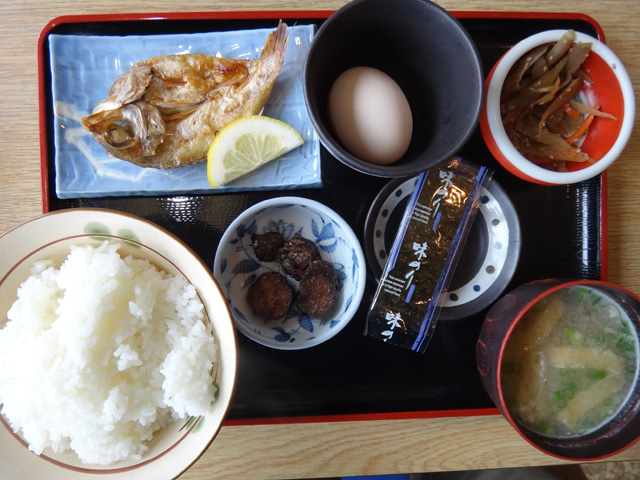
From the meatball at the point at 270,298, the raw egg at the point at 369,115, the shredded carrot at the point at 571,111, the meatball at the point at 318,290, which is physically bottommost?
the meatball at the point at 270,298

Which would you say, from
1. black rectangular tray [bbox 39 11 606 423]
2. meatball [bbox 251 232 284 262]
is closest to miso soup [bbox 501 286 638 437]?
black rectangular tray [bbox 39 11 606 423]

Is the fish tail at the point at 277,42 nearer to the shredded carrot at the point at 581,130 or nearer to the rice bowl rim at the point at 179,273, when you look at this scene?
the rice bowl rim at the point at 179,273

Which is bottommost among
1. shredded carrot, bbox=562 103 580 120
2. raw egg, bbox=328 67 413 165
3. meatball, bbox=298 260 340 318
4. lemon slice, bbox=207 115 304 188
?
meatball, bbox=298 260 340 318

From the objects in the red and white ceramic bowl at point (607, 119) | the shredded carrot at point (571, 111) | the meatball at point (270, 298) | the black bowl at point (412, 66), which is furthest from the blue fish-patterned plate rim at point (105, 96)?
the shredded carrot at point (571, 111)

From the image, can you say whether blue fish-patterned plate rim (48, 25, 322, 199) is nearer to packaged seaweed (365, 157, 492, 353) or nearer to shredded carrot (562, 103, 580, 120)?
packaged seaweed (365, 157, 492, 353)

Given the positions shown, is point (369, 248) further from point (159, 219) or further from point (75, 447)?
point (75, 447)

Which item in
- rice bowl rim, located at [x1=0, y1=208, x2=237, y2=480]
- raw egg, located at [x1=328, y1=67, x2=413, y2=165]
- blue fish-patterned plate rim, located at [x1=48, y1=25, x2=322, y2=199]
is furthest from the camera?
blue fish-patterned plate rim, located at [x1=48, y1=25, x2=322, y2=199]

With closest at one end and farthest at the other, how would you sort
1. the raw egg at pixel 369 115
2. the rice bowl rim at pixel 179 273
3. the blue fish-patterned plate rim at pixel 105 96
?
the rice bowl rim at pixel 179 273 → the raw egg at pixel 369 115 → the blue fish-patterned plate rim at pixel 105 96

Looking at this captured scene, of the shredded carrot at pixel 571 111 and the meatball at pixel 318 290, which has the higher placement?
the shredded carrot at pixel 571 111
